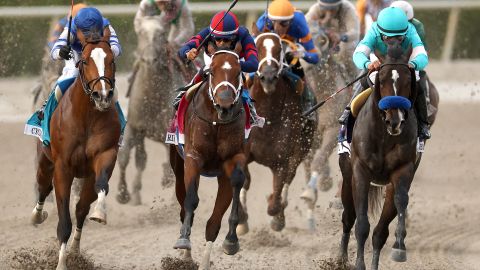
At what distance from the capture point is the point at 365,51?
11.4 metres

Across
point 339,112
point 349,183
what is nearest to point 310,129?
point 339,112

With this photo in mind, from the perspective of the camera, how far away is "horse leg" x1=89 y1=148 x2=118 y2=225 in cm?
1091

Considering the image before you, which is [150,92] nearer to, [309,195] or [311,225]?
[309,195]

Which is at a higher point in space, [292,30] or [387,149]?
[292,30]

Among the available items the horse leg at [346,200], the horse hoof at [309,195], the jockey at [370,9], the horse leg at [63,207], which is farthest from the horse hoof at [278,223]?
the jockey at [370,9]

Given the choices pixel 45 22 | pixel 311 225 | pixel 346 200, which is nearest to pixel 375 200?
pixel 346 200

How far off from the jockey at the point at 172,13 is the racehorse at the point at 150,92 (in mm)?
429

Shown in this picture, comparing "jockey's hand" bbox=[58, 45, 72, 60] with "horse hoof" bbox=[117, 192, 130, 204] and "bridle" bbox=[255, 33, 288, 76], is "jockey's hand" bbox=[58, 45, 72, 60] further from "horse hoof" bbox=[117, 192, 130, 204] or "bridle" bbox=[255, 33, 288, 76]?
"horse hoof" bbox=[117, 192, 130, 204]

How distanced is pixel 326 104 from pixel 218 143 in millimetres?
4533

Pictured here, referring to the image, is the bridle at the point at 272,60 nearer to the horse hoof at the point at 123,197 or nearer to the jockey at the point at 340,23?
the horse hoof at the point at 123,197

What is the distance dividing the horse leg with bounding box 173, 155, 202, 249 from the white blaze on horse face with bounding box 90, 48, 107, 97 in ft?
3.22

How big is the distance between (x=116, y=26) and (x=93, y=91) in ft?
34.5

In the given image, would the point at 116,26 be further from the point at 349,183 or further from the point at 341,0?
the point at 349,183

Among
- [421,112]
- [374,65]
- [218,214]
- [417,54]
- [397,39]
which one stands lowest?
[218,214]
